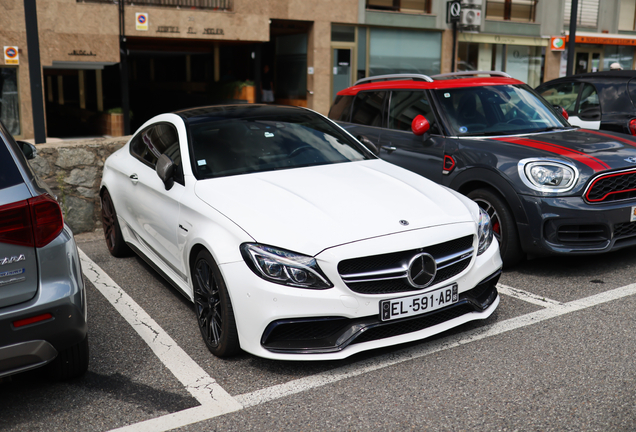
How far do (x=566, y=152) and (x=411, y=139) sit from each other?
5.31ft

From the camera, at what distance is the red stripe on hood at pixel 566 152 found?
5109mm

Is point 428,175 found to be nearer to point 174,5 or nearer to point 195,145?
point 195,145

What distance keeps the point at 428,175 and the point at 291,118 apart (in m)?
1.67

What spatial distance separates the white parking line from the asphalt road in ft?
0.04

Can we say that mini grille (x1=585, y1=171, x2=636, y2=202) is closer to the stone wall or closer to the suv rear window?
the suv rear window

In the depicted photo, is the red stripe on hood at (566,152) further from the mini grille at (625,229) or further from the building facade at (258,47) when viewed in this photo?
the building facade at (258,47)

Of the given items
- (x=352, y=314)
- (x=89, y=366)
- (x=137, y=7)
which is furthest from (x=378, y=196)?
(x=137, y=7)

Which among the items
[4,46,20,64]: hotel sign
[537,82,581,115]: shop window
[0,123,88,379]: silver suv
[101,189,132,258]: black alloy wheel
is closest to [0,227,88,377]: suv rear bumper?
[0,123,88,379]: silver suv

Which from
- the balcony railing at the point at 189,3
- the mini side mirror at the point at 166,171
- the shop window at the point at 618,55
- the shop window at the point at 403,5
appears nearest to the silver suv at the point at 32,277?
the mini side mirror at the point at 166,171

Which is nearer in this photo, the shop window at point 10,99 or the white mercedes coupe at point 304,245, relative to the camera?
the white mercedes coupe at point 304,245

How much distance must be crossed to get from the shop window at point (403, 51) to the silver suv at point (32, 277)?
18.0 metres

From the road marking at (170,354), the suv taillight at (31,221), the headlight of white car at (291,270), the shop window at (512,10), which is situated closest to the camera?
the suv taillight at (31,221)

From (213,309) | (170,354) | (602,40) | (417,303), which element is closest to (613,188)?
(417,303)

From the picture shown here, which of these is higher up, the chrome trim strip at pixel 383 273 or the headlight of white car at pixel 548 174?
the headlight of white car at pixel 548 174
